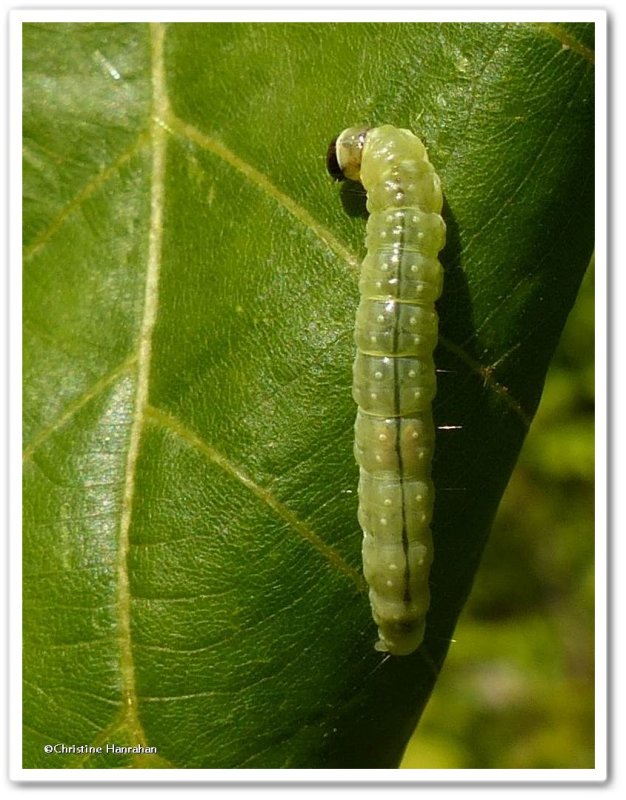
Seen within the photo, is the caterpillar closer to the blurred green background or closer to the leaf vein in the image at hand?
the leaf vein

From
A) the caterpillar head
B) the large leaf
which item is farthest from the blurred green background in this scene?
the caterpillar head

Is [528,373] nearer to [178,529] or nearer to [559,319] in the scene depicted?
[559,319]

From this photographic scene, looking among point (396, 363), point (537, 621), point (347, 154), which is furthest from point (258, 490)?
point (537, 621)

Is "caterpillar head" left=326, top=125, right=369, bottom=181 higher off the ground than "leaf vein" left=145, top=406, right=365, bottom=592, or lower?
higher

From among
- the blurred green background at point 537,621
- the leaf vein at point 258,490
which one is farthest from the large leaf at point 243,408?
the blurred green background at point 537,621

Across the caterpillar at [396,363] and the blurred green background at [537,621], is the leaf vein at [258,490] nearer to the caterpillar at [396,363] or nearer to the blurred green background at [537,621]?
the caterpillar at [396,363]

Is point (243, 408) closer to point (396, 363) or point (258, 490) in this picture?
point (258, 490)
